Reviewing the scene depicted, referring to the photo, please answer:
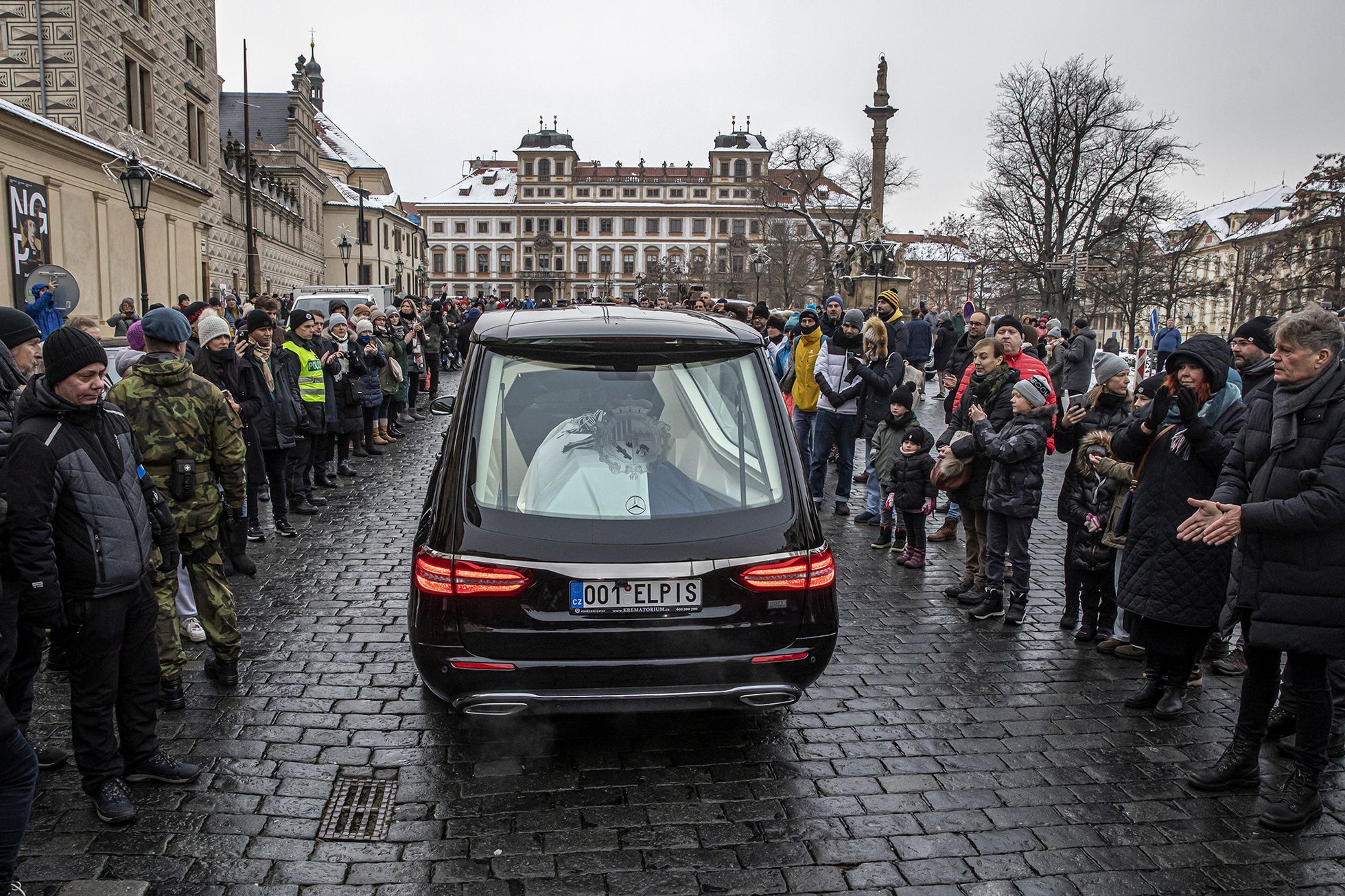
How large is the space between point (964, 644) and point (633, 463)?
3.11 m

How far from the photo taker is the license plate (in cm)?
404

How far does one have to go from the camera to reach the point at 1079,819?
13.3ft

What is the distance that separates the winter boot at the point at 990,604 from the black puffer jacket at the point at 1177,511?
4.81 ft

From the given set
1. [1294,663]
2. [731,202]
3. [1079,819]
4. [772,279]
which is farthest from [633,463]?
[731,202]

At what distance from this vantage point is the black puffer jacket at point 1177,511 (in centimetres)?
505

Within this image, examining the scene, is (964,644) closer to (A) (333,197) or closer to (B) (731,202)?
(A) (333,197)

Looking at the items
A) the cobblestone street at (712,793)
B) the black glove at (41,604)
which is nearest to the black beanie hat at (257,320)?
the cobblestone street at (712,793)

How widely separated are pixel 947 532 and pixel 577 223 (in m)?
127

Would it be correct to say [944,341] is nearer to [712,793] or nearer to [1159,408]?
[1159,408]

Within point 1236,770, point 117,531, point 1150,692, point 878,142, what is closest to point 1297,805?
point 1236,770

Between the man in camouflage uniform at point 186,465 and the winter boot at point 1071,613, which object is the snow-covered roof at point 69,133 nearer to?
the man in camouflage uniform at point 186,465

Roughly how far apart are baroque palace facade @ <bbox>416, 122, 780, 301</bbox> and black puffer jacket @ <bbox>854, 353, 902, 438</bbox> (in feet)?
393

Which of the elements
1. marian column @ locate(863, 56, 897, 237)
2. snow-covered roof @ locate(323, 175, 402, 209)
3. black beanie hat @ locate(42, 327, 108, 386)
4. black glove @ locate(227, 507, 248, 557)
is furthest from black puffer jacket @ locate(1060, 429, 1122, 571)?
snow-covered roof @ locate(323, 175, 402, 209)

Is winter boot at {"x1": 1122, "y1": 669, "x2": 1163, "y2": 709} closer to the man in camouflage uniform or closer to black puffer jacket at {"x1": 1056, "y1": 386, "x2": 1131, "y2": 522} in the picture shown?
black puffer jacket at {"x1": 1056, "y1": 386, "x2": 1131, "y2": 522}
